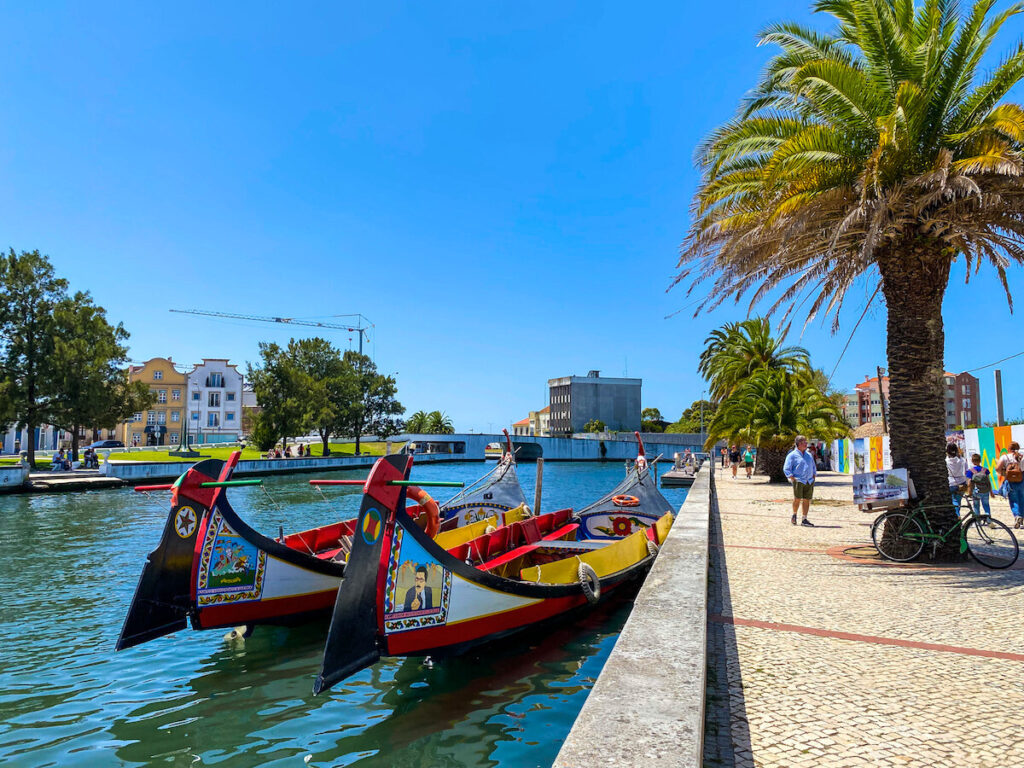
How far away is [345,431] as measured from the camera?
78.7 m

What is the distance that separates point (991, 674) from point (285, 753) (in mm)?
6030

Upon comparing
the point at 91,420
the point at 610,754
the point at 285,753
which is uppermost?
the point at 91,420

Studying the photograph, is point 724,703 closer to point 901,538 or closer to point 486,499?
point 901,538

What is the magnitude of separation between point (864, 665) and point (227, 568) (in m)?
7.44

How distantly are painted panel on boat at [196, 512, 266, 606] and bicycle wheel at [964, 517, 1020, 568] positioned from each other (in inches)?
412

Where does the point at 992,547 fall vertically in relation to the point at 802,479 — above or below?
below

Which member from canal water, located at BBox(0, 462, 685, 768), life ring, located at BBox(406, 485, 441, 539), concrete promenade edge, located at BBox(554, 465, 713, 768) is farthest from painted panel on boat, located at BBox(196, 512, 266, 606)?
concrete promenade edge, located at BBox(554, 465, 713, 768)

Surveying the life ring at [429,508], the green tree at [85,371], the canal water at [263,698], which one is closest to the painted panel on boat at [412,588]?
the canal water at [263,698]

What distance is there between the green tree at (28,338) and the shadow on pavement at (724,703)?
4726 centimetres

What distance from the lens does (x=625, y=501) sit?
15648mm

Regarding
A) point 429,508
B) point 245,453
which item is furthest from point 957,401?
point 429,508

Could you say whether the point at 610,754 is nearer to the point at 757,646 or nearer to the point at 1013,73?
the point at 757,646

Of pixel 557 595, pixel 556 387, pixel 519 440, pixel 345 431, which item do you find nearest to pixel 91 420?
pixel 345 431

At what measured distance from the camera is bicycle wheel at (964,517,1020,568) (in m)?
9.41
